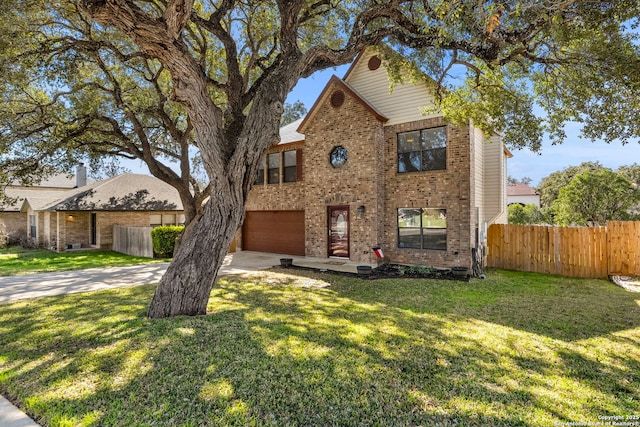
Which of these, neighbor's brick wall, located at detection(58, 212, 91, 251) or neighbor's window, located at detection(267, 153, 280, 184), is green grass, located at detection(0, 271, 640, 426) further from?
→ neighbor's brick wall, located at detection(58, 212, 91, 251)

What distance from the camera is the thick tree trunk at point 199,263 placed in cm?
595

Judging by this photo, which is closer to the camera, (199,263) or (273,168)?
(199,263)

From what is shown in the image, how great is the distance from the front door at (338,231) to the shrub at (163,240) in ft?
24.5

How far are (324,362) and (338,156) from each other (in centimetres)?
1011

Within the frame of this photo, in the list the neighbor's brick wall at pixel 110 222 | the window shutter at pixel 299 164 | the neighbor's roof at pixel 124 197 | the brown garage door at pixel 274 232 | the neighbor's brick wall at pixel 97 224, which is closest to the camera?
the window shutter at pixel 299 164

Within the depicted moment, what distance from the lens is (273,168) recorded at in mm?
16109

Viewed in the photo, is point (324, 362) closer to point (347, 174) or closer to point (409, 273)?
point (409, 273)

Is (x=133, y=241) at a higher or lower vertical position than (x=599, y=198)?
lower

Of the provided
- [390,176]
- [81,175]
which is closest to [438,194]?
[390,176]

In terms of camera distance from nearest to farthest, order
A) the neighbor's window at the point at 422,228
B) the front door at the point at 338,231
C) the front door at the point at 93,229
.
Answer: the neighbor's window at the point at 422,228 → the front door at the point at 338,231 → the front door at the point at 93,229

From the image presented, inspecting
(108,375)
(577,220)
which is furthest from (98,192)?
(577,220)

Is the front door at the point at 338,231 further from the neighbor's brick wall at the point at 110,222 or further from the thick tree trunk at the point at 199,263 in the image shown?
the neighbor's brick wall at the point at 110,222

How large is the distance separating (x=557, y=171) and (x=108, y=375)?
51.1 m

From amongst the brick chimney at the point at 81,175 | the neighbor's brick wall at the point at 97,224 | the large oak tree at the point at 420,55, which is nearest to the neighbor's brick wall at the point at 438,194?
the large oak tree at the point at 420,55
